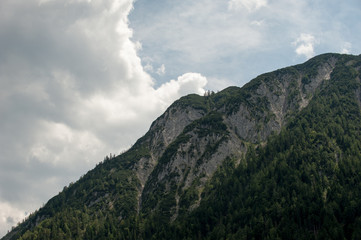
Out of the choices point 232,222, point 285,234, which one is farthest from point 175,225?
point 285,234

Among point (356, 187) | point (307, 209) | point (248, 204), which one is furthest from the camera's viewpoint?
point (248, 204)

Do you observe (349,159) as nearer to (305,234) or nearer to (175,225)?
(305,234)

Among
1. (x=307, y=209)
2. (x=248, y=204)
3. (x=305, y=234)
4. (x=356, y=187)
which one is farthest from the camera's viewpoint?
(x=248, y=204)

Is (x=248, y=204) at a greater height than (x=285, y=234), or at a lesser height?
greater

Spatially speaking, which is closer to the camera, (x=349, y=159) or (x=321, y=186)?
(x=321, y=186)

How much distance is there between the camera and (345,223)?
144125 millimetres

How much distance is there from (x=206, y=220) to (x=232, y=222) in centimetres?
1960

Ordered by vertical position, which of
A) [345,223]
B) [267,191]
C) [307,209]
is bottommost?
[345,223]

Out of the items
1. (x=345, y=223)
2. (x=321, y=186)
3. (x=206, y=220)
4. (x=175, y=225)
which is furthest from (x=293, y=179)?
(x=175, y=225)

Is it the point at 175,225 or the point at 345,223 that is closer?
the point at 345,223

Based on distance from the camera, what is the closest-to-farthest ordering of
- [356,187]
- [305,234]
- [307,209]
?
[305,234] → [307,209] → [356,187]

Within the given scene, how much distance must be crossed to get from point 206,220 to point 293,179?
58641 millimetres

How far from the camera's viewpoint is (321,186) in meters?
177

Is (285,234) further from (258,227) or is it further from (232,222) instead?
(232,222)
